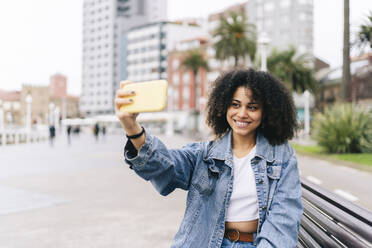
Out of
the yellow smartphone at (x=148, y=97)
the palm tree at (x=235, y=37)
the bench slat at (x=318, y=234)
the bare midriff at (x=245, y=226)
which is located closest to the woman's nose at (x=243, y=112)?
the bare midriff at (x=245, y=226)

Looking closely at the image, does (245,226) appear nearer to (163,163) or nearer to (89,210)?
(163,163)

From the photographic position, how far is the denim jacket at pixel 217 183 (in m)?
1.91

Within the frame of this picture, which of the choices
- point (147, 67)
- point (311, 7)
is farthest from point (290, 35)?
point (147, 67)

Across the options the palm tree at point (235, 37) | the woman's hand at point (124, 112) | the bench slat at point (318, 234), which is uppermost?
the palm tree at point (235, 37)

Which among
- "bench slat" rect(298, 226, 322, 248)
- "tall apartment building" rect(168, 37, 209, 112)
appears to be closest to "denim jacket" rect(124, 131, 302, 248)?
"bench slat" rect(298, 226, 322, 248)

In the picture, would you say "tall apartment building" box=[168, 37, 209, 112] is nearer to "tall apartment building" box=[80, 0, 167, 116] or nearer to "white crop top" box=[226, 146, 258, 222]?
"tall apartment building" box=[80, 0, 167, 116]

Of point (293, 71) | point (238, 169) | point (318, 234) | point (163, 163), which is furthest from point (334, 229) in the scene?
point (293, 71)

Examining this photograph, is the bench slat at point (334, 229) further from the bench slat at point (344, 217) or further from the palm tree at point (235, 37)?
the palm tree at point (235, 37)

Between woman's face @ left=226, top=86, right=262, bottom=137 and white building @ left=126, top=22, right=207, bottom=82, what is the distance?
95.4 m

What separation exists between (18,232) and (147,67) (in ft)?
347

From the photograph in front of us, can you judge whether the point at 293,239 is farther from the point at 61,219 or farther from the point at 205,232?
the point at 61,219

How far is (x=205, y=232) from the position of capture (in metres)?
2.06

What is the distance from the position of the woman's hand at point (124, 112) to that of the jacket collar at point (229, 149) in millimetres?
517

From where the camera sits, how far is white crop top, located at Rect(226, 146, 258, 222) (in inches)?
80.7
